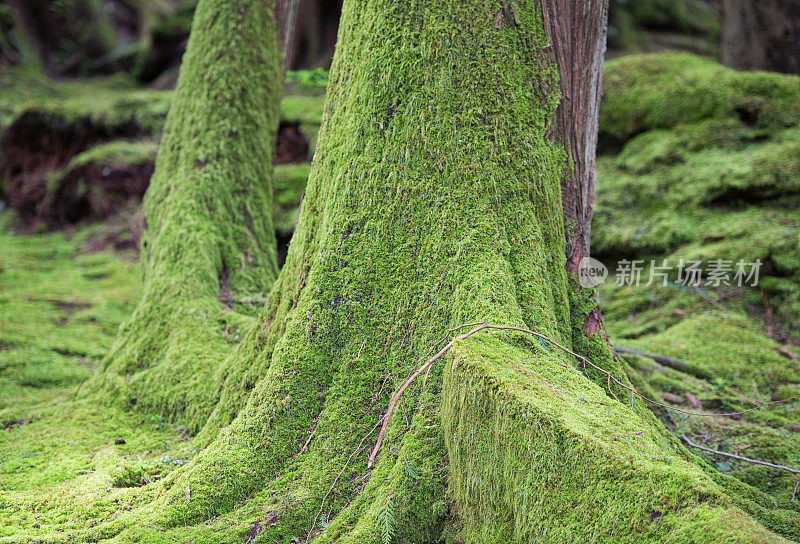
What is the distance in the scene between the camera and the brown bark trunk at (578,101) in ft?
10.2

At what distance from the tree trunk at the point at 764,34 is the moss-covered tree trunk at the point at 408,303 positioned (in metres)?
8.34

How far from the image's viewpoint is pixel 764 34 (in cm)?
951

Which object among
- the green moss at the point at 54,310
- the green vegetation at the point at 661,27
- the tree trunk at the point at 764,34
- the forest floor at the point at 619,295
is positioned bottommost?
the green moss at the point at 54,310

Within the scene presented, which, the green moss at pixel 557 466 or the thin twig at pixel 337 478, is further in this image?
the thin twig at pixel 337 478

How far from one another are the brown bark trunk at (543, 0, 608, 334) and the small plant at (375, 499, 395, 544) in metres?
1.48

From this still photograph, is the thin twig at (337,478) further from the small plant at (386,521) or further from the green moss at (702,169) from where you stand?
the green moss at (702,169)

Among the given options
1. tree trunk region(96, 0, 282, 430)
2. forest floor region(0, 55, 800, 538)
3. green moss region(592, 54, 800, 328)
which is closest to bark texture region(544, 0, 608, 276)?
forest floor region(0, 55, 800, 538)

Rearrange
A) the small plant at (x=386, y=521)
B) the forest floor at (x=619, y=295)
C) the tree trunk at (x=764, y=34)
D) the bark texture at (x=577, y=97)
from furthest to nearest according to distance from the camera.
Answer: the tree trunk at (x=764, y=34), the forest floor at (x=619, y=295), the bark texture at (x=577, y=97), the small plant at (x=386, y=521)

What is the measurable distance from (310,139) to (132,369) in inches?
256

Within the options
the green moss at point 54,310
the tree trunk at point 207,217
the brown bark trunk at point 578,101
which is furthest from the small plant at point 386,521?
the green moss at point 54,310

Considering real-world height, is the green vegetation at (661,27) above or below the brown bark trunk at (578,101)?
above

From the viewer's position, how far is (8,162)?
11.8 metres

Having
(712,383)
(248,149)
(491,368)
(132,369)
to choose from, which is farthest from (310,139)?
(491,368)

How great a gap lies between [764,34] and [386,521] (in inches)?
417
